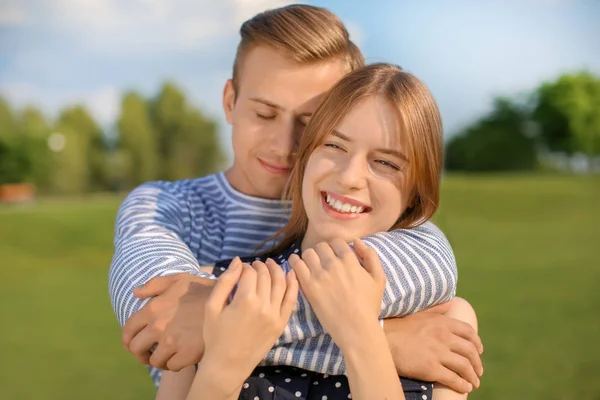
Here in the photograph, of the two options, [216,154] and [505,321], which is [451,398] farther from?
[216,154]

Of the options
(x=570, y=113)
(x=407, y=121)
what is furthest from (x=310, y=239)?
(x=570, y=113)

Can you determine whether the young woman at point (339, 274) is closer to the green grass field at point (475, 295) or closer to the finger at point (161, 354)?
the finger at point (161, 354)

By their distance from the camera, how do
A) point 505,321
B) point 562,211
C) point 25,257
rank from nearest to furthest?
point 505,321, point 25,257, point 562,211

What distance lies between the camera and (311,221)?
6.52 feet

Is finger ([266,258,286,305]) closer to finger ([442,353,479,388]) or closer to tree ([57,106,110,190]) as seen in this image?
finger ([442,353,479,388])

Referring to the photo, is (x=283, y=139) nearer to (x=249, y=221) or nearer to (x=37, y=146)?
(x=249, y=221)

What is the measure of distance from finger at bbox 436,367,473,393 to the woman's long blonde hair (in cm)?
42

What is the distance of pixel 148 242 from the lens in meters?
1.98

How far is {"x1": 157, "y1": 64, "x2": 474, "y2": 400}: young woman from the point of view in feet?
5.02

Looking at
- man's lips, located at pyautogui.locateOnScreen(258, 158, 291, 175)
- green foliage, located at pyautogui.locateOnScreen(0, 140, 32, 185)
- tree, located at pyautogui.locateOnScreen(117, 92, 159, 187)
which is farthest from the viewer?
tree, located at pyautogui.locateOnScreen(117, 92, 159, 187)

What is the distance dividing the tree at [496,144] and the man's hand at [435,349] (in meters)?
30.0

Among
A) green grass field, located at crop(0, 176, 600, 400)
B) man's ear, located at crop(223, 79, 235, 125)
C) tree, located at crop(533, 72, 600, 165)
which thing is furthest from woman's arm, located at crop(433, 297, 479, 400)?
tree, located at crop(533, 72, 600, 165)

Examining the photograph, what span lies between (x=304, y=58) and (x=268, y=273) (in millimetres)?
956

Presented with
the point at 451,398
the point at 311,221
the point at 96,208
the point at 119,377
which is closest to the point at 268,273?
the point at 311,221
